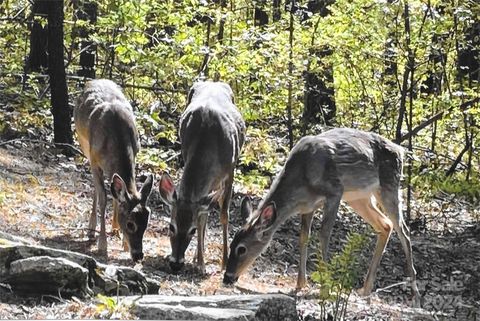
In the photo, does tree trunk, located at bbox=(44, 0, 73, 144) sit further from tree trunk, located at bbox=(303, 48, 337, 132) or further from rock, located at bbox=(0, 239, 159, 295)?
rock, located at bbox=(0, 239, 159, 295)

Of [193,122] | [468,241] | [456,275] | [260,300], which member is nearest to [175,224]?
[193,122]

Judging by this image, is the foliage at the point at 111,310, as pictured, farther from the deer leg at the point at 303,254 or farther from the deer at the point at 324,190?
the deer leg at the point at 303,254

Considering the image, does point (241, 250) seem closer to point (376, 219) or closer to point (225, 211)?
point (225, 211)

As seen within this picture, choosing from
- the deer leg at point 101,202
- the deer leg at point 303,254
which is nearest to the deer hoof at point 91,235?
the deer leg at point 101,202

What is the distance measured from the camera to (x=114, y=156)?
10.4 metres

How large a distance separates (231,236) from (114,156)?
2.36 metres

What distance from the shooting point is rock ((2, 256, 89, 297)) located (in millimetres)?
6898

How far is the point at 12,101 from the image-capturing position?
16.1 m

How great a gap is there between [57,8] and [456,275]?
22.3 feet

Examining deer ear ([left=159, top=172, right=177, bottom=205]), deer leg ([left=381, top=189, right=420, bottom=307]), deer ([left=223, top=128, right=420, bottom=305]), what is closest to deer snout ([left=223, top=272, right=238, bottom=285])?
deer ([left=223, top=128, right=420, bottom=305])

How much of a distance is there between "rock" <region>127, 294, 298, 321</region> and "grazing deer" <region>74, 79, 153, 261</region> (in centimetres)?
270

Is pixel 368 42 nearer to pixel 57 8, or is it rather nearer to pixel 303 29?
pixel 303 29

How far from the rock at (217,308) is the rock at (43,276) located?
59 cm

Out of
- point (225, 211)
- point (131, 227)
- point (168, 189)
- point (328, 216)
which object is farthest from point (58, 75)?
point (328, 216)
